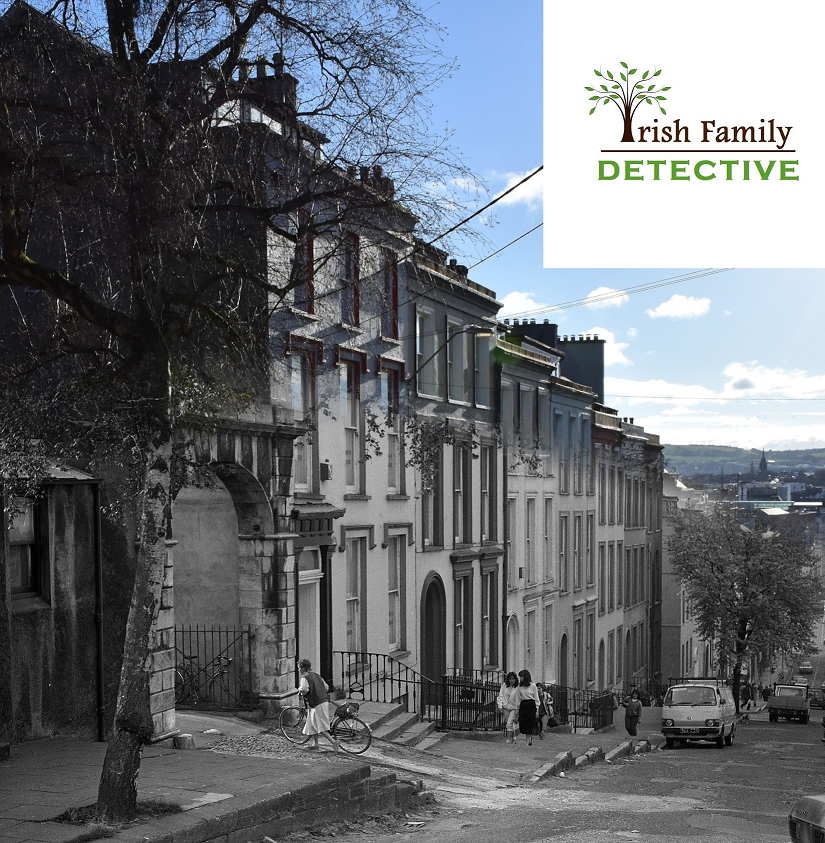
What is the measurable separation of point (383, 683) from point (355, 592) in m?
1.92

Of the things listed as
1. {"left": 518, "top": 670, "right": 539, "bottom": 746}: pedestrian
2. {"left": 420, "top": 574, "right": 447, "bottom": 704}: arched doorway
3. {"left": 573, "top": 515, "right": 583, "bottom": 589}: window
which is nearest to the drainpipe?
{"left": 518, "top": 670, "right": 539, "bottom": 746}: pedestrian

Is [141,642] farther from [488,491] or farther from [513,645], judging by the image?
[513,645]

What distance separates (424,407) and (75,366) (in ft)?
51.6

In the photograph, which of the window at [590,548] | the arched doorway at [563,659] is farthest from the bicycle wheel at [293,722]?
the window at [590,548]

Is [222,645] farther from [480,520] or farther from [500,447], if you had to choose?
[500,447]

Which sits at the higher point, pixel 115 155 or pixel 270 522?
pixel 115 155

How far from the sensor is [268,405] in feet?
59.9

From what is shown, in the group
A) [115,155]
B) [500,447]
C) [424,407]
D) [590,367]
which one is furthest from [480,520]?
[115,155]

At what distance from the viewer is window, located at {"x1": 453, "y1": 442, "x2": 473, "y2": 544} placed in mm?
29919

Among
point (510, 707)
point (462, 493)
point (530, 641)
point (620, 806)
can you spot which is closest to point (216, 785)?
point (620, 806)

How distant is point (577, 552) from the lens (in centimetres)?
4203

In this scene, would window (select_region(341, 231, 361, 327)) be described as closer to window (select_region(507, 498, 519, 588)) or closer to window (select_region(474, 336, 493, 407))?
window (select_region(474, 336, 493, 407))

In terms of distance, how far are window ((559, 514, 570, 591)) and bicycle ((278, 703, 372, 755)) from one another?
899 inches

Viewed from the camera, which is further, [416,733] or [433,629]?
[433,629]
